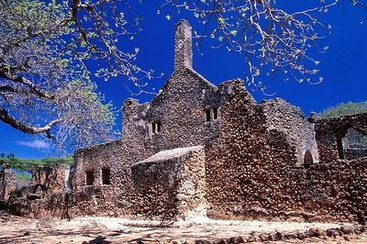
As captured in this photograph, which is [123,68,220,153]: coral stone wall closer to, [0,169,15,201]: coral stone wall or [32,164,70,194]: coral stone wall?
[32,164,70,194]: coral stone wall

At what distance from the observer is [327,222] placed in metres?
12.0

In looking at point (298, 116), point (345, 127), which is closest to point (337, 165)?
point (298, 116)

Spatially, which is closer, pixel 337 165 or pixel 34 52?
pixel 34 52

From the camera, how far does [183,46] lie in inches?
725

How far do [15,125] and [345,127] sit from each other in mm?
15346

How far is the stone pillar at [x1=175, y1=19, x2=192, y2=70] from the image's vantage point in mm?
18188

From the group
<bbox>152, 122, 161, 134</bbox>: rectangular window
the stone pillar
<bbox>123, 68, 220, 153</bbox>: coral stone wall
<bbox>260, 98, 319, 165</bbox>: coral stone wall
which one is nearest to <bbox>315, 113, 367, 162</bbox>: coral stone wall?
<bbox>260, 98, 319, 165</bbox>: coral stone wall

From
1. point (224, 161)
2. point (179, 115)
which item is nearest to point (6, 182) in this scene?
point (179, 115)

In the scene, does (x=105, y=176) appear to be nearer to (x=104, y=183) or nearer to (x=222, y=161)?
(x=104, y=183)

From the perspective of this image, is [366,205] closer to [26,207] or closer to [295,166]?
[295,166]

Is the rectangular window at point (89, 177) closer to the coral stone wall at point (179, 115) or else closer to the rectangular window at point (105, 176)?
the rectangular window at point (105, 176)

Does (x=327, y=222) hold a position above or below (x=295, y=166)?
below

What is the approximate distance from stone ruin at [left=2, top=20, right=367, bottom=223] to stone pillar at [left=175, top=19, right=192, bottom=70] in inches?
2.2

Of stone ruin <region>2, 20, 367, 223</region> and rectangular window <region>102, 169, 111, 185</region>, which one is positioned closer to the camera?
stone ruin <region>2, 20, 367, 223</region>
